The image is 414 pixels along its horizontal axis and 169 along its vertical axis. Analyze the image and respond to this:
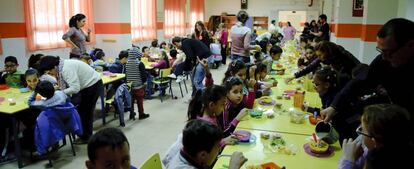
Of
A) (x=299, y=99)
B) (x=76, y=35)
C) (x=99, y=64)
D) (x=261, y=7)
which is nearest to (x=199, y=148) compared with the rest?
(x=299, y=99)

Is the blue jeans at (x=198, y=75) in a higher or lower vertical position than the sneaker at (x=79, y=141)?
higher

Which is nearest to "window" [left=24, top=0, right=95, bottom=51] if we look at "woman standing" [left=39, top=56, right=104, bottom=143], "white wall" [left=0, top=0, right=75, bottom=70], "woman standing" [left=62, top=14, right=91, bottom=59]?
"white wall" [left=0, top=0, right=75, bottom=70]

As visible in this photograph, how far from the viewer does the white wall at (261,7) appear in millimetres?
17266

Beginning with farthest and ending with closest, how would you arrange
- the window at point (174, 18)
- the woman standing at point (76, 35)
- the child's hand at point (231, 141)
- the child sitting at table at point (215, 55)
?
the window at point (174, 18) < the child sitting at table at point (215, 55) < the woman standing at point (76, 35) < the child's hand at point (231, 141)

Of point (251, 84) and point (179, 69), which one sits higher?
point (251, 84)

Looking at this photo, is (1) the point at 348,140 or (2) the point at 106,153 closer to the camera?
(2) the point at 106,153

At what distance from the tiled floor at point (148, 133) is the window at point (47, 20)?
2542mm

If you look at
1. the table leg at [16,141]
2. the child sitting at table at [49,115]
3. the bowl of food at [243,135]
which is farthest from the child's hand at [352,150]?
the table leg at [16,141]

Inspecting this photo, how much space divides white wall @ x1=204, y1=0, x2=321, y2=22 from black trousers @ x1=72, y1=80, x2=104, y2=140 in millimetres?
14330

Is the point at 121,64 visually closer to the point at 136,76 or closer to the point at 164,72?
the point at 136,76

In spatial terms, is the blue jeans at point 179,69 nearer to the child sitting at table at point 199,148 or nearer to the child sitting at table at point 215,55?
the child sitting at table at point 215,55

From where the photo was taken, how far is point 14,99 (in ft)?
13.1

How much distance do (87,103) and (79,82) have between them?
14.6 inches

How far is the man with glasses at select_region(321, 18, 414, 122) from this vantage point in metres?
1.83
